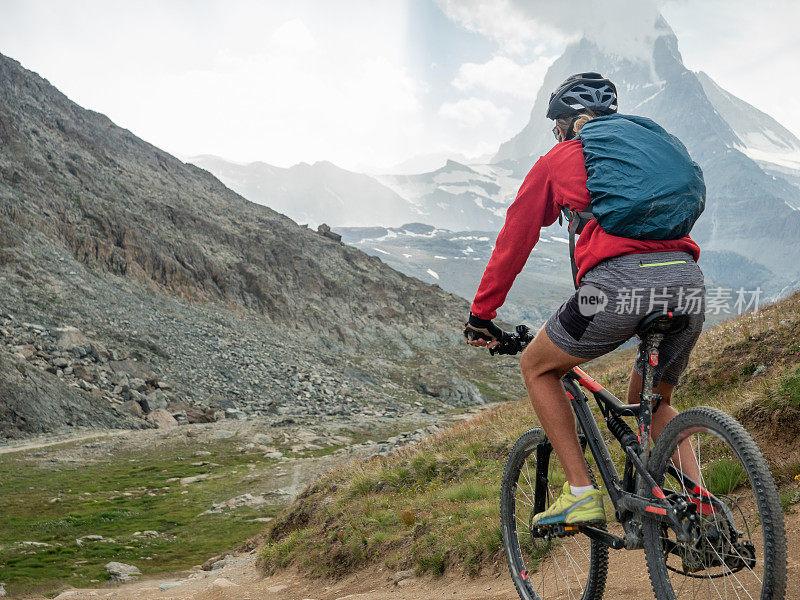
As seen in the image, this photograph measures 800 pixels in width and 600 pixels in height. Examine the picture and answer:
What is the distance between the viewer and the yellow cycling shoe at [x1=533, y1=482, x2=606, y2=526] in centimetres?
362

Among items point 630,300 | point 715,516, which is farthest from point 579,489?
point 630,300

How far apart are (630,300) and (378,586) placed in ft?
17.2

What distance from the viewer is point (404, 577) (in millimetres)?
6723

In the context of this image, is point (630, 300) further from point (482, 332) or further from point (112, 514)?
point (112, 514)

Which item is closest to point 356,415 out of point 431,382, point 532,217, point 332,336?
point 431,382

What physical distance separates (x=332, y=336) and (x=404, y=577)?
6380 centimetres

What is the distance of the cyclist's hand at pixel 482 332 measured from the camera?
4004 mm

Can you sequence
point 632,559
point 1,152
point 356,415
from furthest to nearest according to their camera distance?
point 1,152 → point 356,415 → point 632,559

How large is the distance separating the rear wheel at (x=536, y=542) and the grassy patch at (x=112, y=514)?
986 centimetres

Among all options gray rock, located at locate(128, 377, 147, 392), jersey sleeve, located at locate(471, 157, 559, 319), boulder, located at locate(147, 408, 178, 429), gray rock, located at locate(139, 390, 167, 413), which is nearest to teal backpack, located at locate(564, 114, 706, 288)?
jersey sleeve, located at locate(471, 157, 559, 319)

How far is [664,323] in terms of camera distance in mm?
3197

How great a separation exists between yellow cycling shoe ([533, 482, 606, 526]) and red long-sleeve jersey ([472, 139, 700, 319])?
1348 mm

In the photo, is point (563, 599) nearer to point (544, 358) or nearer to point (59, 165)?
point (544, 358)

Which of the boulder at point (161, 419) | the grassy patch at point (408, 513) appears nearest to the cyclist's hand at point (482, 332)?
the grassy patch at point (408, 513)
